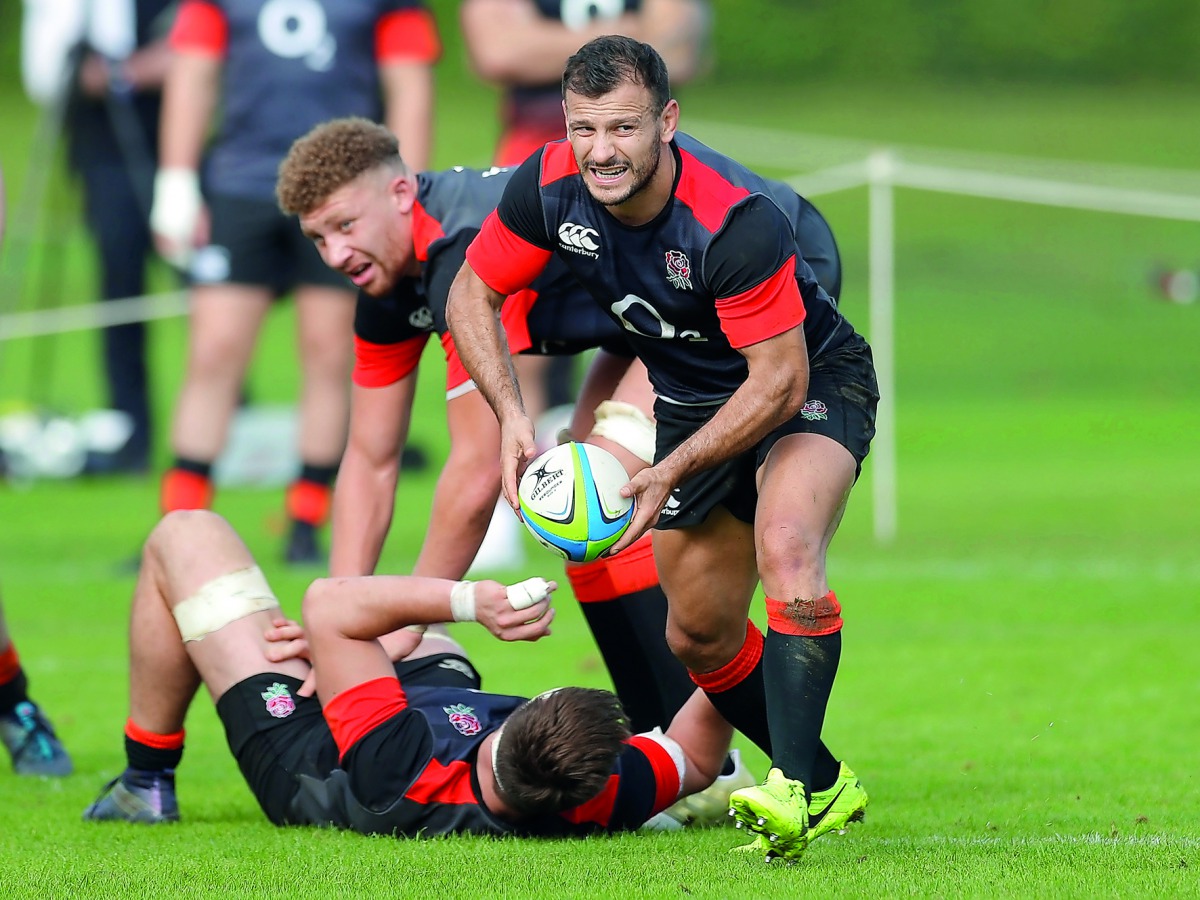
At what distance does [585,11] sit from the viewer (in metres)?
10.3

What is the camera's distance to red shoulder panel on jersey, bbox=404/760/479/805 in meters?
4.61

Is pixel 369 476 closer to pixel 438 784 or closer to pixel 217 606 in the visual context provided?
pixel 217 606

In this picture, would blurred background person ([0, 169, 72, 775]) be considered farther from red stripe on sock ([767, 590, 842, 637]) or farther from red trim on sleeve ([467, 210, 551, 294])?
red stripe on sock ([767, 590, 842, 637])

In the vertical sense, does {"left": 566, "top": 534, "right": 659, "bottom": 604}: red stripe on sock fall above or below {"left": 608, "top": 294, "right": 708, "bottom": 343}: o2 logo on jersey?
below

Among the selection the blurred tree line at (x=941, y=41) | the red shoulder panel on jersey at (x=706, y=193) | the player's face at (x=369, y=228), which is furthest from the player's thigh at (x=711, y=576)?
the blurred tree line at (x=941, y=41)

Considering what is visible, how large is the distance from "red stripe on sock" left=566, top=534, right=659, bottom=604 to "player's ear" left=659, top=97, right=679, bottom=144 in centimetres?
156

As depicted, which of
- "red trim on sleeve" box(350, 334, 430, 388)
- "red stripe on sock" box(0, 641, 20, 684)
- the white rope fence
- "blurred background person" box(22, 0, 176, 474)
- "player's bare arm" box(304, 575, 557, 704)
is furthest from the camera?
"blurred background person" box(22, 0, 176, 474)

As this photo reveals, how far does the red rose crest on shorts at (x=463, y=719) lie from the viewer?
471 cm

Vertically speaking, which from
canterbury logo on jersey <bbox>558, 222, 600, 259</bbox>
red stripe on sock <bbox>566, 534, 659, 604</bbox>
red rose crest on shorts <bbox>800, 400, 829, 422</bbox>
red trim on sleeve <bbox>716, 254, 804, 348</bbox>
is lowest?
red stripe on sock <bbox>566, 534, 659, 604</bbox>

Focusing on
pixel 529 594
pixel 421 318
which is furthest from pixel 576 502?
pixel 421 318

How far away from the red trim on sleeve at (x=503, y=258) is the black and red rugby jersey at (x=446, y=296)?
0.55 metres

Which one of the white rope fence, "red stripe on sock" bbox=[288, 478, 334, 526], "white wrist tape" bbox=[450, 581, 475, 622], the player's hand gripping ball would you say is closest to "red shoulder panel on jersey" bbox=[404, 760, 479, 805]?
"white wrist tape" bbox=[450, 581, 475, 622]

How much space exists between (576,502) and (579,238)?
0.67 meters

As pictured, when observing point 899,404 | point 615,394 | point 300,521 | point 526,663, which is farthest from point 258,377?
point 615,394
